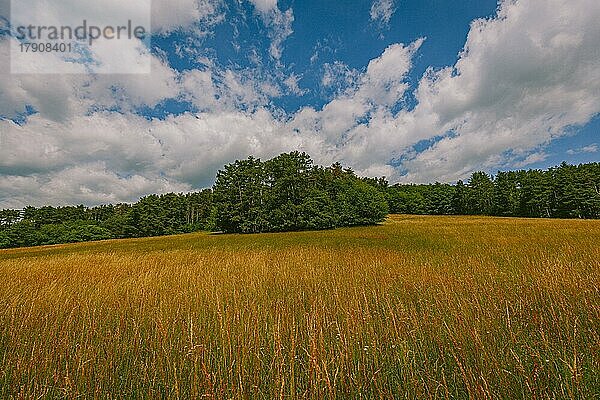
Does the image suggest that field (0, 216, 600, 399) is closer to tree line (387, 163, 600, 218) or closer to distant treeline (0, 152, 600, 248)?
distant treeline (0, 152, 600, 248)

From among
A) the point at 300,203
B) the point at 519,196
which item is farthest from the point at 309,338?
the point at 519,196

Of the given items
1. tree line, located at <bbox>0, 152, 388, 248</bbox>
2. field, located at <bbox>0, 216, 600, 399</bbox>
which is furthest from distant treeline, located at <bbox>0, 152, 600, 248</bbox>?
field, located at <bbox>0, 216, 600, 399</bbox>

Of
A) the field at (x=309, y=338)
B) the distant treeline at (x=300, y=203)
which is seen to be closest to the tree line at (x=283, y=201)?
the distant treeline at (x=300, y=203)

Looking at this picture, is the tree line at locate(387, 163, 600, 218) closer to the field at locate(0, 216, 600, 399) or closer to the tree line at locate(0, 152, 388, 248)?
the tree line at locate(0, 152, 388, 248)

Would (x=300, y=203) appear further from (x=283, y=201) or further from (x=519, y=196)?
(x=519, y=196)

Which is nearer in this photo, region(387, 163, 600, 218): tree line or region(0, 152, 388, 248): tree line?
region(0, 152, 388, 248): tree line

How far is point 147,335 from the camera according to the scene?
4.16 metres

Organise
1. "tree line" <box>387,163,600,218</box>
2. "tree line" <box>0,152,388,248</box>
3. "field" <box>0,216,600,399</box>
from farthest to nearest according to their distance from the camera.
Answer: "tree line" <box>387,163,600,218</box> < "tree line" <box>0,152,388,248</box> < "field" <box>0,216,600,399</box>

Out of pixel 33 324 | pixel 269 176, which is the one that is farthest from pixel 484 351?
pixel 269 176

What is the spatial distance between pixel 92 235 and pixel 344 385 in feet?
297

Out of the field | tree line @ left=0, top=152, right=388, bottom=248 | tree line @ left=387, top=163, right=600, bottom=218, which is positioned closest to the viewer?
the field

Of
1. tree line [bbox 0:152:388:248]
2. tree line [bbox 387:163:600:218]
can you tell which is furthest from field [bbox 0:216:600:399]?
tree line [bbox 387:163:600:218]

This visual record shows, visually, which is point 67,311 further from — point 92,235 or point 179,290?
point 92,235

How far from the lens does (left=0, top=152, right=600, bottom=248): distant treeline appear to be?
47.0 meters
